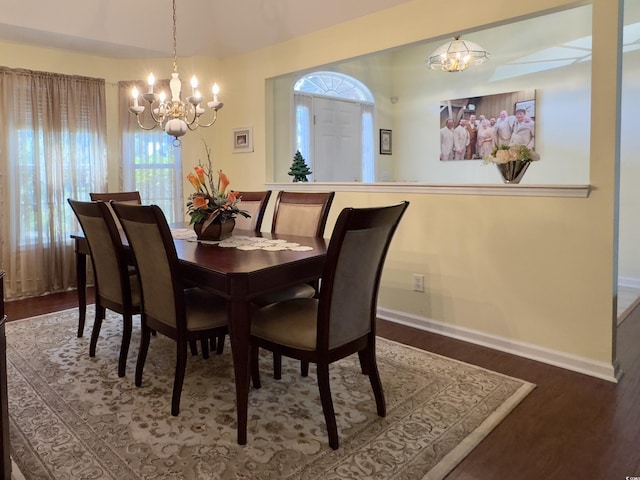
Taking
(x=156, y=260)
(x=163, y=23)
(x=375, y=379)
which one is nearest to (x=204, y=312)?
(x=156, y=260)

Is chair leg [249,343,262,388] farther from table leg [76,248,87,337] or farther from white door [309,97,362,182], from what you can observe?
white door [309,97,362,182]

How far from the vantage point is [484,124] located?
17.2ft

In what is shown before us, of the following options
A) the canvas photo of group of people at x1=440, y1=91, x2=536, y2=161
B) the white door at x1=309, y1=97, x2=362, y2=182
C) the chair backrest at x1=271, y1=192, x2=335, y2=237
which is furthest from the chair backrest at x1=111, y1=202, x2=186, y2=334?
the canvas photo of group of people at x1=440, y1=91, x2=536, y2=161

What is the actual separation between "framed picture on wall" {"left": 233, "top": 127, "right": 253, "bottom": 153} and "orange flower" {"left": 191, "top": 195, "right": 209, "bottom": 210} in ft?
7.18

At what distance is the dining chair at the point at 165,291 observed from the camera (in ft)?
6.75

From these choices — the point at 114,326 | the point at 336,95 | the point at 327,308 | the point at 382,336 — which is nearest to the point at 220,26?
the point at 336,95

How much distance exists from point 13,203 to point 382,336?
11.7 feet

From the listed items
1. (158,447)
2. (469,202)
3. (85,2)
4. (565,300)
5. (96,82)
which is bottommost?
(158,447)

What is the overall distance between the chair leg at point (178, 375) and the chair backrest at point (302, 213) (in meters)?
1.20

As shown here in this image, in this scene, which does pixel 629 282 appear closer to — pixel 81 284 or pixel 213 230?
pixel 213 230

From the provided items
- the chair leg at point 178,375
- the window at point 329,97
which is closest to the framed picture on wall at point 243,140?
the window at point 329,97

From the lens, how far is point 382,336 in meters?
3.29

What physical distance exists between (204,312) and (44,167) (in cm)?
312

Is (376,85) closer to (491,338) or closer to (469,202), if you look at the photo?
(469,202)
